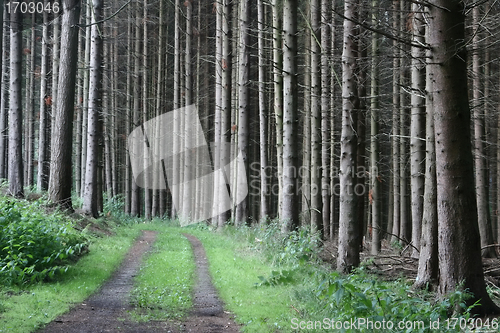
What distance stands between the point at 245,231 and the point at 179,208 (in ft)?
52.8

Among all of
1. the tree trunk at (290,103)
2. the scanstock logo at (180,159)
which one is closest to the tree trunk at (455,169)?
the tree trunk at (290,103)

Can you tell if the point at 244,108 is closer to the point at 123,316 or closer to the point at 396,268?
the point at 396,268

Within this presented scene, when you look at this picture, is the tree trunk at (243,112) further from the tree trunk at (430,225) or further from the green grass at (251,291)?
the tree trunk at (430,225)

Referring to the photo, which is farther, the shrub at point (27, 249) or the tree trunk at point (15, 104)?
the tree trunk at point (15, 104)

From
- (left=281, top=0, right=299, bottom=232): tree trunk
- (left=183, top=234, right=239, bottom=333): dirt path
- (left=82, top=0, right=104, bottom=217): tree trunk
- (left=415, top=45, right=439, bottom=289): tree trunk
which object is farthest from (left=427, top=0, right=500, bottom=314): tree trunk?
(left=82, top=0, right=104, bottom=217): tree trunk

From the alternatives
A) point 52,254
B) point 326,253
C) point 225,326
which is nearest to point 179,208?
point 326,253

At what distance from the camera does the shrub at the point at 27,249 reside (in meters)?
7.73

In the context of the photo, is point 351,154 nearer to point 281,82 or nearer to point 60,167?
point 281,82

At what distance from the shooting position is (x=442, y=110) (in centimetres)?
620

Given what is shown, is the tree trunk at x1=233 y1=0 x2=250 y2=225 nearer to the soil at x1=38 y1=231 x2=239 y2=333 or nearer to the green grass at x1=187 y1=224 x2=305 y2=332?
the green grass at x1=187 y1=224 x2=305 y2=332

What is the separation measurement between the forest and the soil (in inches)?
120

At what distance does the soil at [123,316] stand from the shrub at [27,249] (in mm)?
1078

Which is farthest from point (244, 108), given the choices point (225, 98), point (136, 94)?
point (136, 94)

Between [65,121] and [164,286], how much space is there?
8.32 metres
